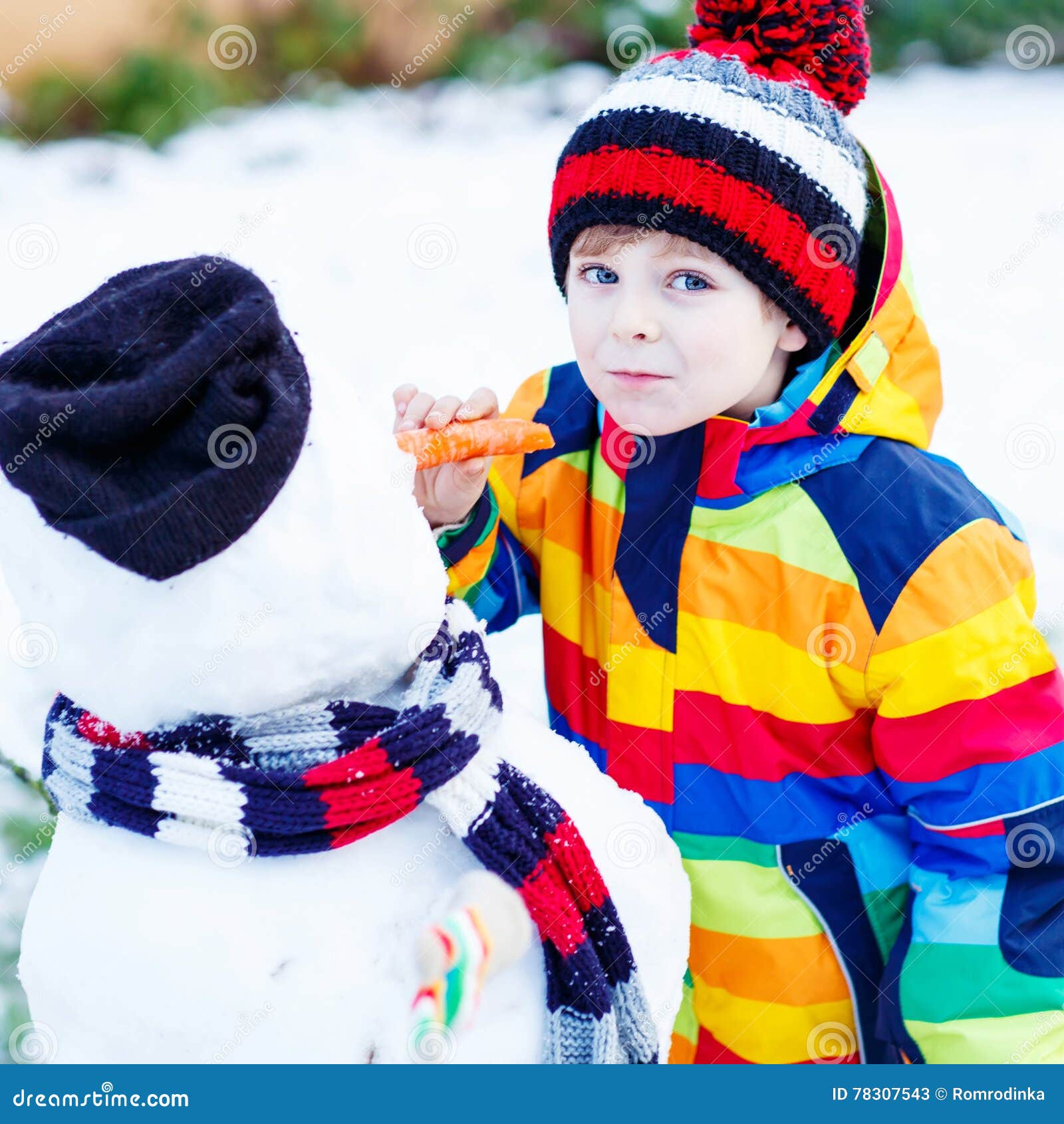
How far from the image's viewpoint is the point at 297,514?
2.18 feet

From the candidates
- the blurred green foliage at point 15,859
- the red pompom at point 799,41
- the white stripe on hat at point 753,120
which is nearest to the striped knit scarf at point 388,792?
the white stripe on hat at point 753,120

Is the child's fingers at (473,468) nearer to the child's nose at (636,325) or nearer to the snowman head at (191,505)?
the child's nose at (636,325)

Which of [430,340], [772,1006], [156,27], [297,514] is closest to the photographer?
[297,514]

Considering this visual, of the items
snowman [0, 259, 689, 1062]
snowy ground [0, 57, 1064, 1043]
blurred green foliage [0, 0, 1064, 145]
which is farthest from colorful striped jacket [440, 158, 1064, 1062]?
blurred green foliage [0, 0, 1064, 145]

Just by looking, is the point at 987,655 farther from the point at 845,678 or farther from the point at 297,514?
the point at 297,514

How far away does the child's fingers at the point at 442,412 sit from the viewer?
3.56 feet

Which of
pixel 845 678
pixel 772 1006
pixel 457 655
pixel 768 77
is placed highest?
pixel 768 77

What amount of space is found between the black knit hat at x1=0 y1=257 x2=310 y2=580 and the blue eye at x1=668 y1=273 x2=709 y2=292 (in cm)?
48

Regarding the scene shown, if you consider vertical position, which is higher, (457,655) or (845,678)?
(457,655)

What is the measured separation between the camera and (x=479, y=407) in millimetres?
1100

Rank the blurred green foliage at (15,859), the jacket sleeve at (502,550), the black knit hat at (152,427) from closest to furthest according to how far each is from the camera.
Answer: the black knit hat at (152,427), the jacket sleeve at (502,550), the blurred green foliage at (15,859)
